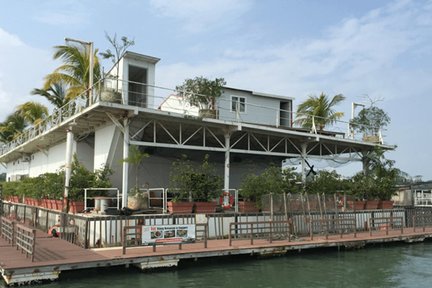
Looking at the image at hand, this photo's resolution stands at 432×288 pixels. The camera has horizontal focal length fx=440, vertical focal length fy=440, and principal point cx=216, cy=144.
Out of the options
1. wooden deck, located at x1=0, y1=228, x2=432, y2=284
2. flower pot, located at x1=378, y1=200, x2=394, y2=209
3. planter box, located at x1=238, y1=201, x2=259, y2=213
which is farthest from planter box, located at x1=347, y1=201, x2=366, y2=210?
planter box, located at x1=238, y1=201, x2=259, y2=213

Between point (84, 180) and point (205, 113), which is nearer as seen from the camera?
point (84, 180)

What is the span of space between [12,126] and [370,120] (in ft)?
104

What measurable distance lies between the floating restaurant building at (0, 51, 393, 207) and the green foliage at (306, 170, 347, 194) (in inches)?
76.7

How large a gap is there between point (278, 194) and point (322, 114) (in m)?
12.1

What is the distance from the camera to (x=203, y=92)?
62.4 ft

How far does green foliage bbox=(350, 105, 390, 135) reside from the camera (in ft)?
79.8

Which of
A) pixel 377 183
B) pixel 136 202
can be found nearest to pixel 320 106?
pixel 377 183

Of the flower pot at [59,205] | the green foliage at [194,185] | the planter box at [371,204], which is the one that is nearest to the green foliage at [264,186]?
the green foliage at [194,185]

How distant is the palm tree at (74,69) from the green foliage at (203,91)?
6.04m

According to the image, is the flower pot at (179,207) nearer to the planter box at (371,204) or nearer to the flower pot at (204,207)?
the flower pot at (204,207)

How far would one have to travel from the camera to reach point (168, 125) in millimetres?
18266

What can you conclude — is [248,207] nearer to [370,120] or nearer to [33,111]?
[370,120]

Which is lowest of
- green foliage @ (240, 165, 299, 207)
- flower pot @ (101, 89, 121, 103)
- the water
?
the water

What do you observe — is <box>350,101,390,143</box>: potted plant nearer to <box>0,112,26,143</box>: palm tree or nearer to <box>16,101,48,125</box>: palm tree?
<box>16,101,48,125</box>: palm tree
